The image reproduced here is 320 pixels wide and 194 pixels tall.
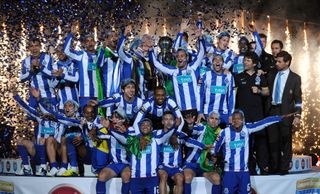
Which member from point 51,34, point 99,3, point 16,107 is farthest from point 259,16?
point 16,107

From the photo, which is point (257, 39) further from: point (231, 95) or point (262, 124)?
point (262, 124)

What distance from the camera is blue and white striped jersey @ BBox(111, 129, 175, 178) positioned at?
9.41 m

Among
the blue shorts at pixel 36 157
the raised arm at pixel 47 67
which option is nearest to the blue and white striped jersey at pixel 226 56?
the raised arm at pixel 47 67

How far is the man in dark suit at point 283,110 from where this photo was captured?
33.7ft

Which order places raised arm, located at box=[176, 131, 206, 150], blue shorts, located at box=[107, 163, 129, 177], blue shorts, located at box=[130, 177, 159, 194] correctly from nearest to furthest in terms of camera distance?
blue shorts, located at box=[130, 177, 159, 194] → blue shorts, located at box=[107, 163, 129, 177] → raised arm, located at box=[176, 131, 206, 150]

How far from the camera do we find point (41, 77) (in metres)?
11.6

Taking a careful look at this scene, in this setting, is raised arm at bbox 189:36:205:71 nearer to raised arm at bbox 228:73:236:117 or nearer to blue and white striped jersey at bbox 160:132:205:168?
raised arm at bbox 228:73:236:117

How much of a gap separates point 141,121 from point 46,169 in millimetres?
2007

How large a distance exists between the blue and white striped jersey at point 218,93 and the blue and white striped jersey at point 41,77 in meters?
2.65

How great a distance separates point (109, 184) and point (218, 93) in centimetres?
219

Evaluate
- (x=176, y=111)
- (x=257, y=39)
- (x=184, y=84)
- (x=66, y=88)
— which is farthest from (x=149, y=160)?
(x=257, y=39)

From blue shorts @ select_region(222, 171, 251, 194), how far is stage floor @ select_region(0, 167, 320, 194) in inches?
11.9

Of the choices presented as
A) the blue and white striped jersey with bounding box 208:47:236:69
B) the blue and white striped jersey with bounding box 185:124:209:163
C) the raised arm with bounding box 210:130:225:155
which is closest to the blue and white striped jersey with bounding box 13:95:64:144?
the blue and white striped jersey with bounding box 185:124:209:163

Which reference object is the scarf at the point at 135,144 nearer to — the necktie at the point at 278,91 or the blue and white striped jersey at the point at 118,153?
the blue and white striped jersey at the point at 118,153
